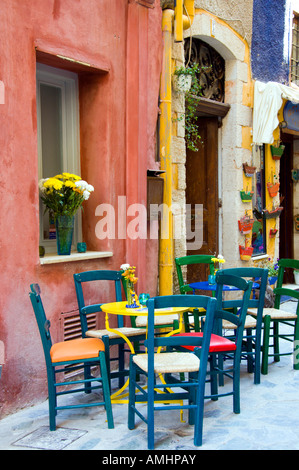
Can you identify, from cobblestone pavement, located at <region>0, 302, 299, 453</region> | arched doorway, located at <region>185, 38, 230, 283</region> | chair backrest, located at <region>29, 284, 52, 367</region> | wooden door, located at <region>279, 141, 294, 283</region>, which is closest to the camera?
cobblestone pavement, located at <region>0, 302, 299, 453</region>

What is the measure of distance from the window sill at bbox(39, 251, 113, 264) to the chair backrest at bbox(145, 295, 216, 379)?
4.65 ft

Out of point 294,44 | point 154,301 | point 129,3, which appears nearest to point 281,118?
point 294,44

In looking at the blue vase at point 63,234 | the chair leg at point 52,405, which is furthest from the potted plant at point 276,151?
the chair leg at point 52,405

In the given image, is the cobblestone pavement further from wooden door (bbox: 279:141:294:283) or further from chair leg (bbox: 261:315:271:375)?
wooden door (bbox: 279:141:294:283)

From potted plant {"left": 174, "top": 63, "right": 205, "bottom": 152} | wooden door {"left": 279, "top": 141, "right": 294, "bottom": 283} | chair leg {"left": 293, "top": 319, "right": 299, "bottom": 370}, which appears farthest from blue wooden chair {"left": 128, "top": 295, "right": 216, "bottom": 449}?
wooden door {"left": 279, "top": 141, "right": 294, "bottom": 283}

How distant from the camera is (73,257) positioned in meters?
4.57

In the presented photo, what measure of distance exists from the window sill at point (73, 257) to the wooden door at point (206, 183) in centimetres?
263

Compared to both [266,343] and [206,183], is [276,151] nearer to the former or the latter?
[206,183]

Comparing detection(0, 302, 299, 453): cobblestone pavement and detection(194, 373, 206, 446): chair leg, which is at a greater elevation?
detection(194, 373, 206, 446): chair leg

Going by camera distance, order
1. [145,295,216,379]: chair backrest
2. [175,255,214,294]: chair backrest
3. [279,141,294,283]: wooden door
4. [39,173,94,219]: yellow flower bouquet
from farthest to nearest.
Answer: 1. [279,141,294,283]: wooden door
2. [175,255,214,294]: chair backrest
3. [39,173,94,219]: yellow flower bouquet
4. [145,295,216,379]: chair backrest

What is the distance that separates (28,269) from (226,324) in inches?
72.1

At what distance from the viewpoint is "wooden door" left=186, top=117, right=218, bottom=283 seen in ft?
24.2

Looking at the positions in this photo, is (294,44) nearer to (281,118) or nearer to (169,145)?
(281,118)

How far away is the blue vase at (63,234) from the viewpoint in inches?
182
